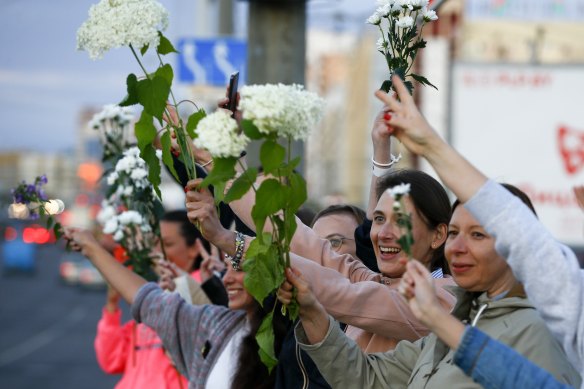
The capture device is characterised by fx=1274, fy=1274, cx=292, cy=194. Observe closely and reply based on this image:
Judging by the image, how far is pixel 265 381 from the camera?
16.4 feet

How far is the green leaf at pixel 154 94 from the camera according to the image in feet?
12.7

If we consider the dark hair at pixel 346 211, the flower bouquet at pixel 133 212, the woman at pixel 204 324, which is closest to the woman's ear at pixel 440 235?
the woman at pixel 204 324

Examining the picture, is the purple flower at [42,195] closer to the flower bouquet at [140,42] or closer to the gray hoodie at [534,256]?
the flower bouquet at [140,42]

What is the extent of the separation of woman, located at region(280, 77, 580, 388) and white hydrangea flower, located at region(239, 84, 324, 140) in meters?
0.27

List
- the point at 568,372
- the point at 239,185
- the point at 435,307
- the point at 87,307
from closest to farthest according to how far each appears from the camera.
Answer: the point at 435,307, the point at 568,372, the point at 239,185, the point at 87,307

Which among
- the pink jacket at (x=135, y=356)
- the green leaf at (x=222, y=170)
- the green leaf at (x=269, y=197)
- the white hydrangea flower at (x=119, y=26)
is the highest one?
the white hydrangea flower at (x=119, y=26)

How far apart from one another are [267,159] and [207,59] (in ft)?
26.6

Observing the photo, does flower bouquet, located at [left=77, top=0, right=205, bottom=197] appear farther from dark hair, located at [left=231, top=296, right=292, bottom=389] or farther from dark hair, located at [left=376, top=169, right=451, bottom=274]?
dark hair, located at [left=231, top=296, right=292, bottom=389]

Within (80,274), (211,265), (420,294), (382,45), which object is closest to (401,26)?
(382,45)

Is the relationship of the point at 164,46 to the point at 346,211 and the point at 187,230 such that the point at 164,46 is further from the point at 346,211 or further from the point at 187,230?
the point at 187,230

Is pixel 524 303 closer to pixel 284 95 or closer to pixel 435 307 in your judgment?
pixel 435 307

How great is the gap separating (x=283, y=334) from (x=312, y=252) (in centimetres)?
34

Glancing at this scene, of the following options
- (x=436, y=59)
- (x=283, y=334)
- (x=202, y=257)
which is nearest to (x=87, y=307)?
(x=436, y=59)

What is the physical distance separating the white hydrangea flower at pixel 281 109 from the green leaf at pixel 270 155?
50 mm
